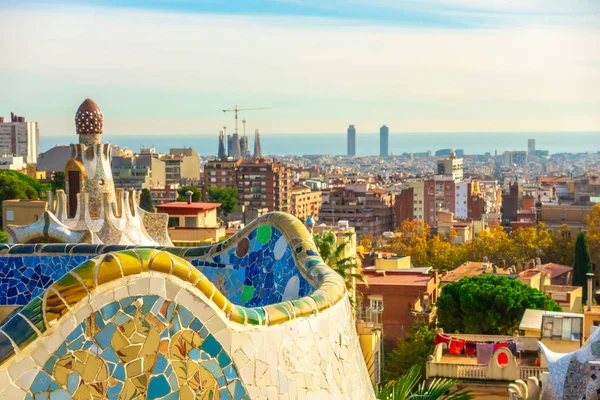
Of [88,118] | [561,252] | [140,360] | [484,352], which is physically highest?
[88,118]

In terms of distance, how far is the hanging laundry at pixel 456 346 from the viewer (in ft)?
68.0

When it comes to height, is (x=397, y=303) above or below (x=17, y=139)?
below

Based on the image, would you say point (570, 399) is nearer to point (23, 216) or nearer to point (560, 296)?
point (560, 296)

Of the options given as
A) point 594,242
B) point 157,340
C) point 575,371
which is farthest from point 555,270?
point 157,340

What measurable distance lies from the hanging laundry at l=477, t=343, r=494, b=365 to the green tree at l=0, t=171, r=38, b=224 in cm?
4198

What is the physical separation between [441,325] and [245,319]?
24.3m

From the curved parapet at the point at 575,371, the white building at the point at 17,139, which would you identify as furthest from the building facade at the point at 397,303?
the white building at the point at 17,139

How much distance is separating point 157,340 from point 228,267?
87.4 inches

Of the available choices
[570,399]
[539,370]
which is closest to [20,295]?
[570,399]

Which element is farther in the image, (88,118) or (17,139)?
(17,139)

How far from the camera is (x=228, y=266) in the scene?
603cm

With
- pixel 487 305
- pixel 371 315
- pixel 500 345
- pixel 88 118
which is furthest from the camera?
pixel 371 315

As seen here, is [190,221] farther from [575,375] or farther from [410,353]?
[575,375]

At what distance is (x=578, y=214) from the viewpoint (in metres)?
66.9
